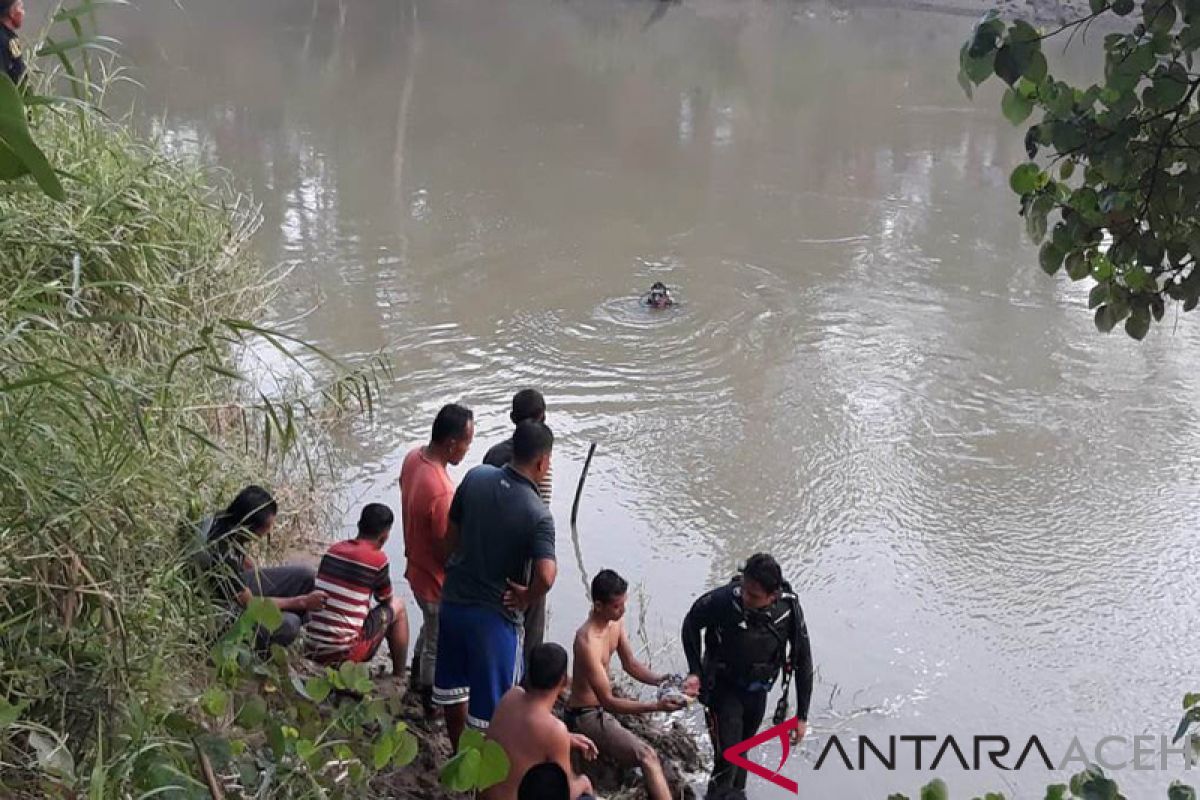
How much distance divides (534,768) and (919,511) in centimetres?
427

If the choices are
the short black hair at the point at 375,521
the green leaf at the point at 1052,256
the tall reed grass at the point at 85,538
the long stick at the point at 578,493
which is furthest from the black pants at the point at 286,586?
the green leaf at the point at 1052,256

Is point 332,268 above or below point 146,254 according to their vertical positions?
below

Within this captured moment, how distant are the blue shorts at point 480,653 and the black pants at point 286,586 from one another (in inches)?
20.6

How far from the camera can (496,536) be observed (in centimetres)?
388

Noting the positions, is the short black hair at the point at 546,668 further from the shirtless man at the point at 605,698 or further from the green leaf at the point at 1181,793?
the green leaf at the point at 1181,793

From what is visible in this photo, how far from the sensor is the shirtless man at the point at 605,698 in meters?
4.17

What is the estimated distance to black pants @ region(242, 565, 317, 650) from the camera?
408 cm

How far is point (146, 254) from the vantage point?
447 cm

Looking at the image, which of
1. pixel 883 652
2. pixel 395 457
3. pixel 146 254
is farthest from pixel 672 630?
pixel 146 254

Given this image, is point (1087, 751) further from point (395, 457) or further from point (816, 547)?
point (395, 457)

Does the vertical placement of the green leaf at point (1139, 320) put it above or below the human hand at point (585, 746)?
above

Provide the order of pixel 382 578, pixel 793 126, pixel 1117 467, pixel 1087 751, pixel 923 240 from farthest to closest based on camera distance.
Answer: pixel 793 126 < pixel 923 240 < pixel 1117 467 < pixel 1087 751 < pixel 382 578

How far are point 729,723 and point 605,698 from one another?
0.50 meters

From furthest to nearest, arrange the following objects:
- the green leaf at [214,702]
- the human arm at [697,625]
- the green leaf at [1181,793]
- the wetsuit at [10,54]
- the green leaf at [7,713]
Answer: the wetsuit at [10,54], the human arm at [697,625], the green leaf at [214,702], the green leaf at [7,713], the green leaf at [1181,793]
